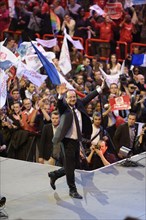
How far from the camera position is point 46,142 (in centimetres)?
1634

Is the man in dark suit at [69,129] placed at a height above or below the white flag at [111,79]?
above

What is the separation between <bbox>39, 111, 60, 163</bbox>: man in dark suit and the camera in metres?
16.0

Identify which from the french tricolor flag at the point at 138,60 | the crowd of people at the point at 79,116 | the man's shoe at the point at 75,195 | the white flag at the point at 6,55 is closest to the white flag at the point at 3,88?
the crowd of people at the point at 79,116

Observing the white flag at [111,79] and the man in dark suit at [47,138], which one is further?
the white flag at [111,79]

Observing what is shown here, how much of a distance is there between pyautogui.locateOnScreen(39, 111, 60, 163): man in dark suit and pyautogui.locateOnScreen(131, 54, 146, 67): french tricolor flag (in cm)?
564

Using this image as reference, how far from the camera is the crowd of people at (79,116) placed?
550 inches

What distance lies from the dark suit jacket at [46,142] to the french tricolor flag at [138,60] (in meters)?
5.67

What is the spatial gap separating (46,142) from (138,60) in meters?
5.75

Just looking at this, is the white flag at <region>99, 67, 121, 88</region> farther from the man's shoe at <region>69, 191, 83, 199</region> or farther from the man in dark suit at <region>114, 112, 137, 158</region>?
the man's shoe at <region>69, 191, 83, 199</region>

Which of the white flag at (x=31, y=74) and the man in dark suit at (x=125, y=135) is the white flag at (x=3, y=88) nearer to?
the white flag at (x=31, y=74)

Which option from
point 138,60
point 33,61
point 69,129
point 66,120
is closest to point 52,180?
point 69,129

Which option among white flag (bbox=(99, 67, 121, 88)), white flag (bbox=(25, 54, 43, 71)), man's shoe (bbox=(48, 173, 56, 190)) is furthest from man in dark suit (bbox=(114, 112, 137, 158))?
white flag (bbox=(25, 54, 43, 71))

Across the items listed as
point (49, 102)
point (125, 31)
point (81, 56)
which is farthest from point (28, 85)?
point (125, 31)

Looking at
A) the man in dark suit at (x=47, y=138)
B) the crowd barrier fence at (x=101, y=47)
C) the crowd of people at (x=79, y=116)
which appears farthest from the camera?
the crowd barrier fence at (x=101, y=47)
